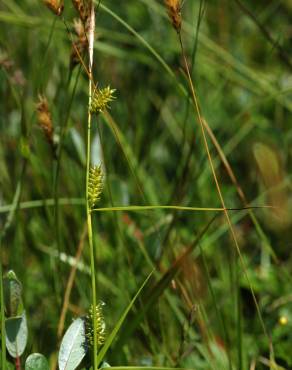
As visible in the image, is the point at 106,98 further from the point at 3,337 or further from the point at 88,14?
the point at 3,337

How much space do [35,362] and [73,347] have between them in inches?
2.2

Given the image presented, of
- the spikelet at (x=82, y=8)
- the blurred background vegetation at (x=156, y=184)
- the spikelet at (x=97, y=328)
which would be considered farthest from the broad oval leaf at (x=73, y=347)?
the spikelet at (x=82, y=8)

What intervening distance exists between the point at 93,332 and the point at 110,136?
3.74 feet

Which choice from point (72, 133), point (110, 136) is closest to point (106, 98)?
point (72, 133)

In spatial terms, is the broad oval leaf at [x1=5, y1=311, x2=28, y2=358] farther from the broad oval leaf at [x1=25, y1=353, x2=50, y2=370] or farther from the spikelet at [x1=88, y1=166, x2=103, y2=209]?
the spikelet at [x1=88, y1=166, x2=103, y2=209]

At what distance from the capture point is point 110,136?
2.08 metres

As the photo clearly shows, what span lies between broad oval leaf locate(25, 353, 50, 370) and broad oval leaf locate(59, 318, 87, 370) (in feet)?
0.08

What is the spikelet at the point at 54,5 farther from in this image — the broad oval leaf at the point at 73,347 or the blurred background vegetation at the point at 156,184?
the broad oval leaf at the point at 73,347

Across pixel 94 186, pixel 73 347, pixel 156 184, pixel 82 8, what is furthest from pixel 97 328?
pixel 156 184

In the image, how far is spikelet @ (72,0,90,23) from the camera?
3.33 feet

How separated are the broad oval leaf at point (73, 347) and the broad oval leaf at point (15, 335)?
77mm

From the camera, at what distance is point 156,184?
78.4 inches

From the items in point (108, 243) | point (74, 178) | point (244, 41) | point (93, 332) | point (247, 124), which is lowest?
point (93, 332)

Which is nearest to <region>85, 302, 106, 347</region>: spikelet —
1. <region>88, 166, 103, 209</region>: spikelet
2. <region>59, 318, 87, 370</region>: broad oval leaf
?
<region>59, 318, 87, 370</region>: broad oval leaf
